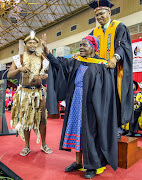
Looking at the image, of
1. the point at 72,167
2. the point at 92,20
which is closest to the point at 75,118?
the point at 72,167

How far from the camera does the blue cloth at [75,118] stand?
88.7 inches

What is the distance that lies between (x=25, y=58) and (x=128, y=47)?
156 centimetres

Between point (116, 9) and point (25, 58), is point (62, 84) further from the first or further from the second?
point (116, 9)

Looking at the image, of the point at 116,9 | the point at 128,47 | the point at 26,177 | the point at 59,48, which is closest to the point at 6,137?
the point at 26,177

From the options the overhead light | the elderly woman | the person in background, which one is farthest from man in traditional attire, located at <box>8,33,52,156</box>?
the overhead light

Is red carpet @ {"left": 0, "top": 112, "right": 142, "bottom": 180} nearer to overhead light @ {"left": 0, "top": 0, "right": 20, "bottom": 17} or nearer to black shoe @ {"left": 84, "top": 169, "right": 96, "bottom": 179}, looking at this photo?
black shoe @ {"left": 84, "top": 169, "right": 96, "bottom": 179}

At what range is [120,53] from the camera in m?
2.31

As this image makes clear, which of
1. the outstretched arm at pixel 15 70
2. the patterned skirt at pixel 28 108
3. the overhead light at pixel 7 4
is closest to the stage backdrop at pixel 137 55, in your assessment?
the patterned skirt at pixel 28 108

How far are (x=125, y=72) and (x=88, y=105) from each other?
1.98ft

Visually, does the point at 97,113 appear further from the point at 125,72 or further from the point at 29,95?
the point at 29,95

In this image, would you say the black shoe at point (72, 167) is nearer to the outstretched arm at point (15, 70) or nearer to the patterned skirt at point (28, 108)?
the patterned skirt at point (28, 108)

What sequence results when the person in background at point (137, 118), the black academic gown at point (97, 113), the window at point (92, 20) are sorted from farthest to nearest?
1. the window at point (92, 20)
2. the person in background at point (137, 118)
3. the black academic gown at point (97, 113)

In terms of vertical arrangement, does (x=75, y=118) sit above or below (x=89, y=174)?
above

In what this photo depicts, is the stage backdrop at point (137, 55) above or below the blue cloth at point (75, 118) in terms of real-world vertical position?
above
